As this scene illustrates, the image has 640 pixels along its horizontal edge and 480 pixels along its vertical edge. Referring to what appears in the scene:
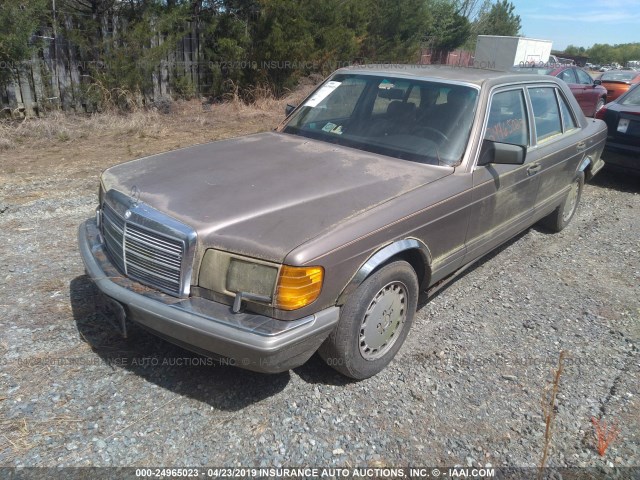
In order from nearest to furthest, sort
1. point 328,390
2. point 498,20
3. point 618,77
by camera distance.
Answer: point 328,390 → point 618,77 → point 498,20

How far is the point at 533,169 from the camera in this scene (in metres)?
4.25

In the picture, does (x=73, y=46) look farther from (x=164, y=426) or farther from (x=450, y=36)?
(x=450, y=36)

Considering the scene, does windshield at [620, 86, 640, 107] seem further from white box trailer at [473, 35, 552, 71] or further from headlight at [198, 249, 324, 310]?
white box trailer at [473, 35, 552, 71]

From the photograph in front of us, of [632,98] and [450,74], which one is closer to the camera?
[450,74]

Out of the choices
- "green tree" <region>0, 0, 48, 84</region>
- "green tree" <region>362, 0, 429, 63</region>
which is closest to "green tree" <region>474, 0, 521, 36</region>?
"green tree" <region>362, 0, 429, 63</region>

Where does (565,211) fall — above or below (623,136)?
below

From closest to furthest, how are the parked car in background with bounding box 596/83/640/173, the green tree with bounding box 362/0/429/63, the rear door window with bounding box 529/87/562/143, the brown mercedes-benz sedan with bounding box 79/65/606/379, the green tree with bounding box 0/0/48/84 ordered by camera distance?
the brown mercedes-benz sedan with bounding box 79/65/606/379, the rear door window with bounding box 529/87/562/143, the parked car in background with bounding box 596/83/640/173, the green tree with bounding box 0/0/48/84, the green tree with bounding box 362/0/429/63

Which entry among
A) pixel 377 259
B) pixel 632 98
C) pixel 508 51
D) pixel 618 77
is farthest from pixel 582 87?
pixel 508 51

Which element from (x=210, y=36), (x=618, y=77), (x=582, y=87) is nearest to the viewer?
(x=210, y=36)

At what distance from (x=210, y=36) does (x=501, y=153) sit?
1052cm

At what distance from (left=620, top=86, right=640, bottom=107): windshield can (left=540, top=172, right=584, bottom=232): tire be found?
3.07m

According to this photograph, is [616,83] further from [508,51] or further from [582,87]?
[508,51]

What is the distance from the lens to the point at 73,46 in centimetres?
966

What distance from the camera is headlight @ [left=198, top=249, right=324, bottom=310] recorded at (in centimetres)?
241
